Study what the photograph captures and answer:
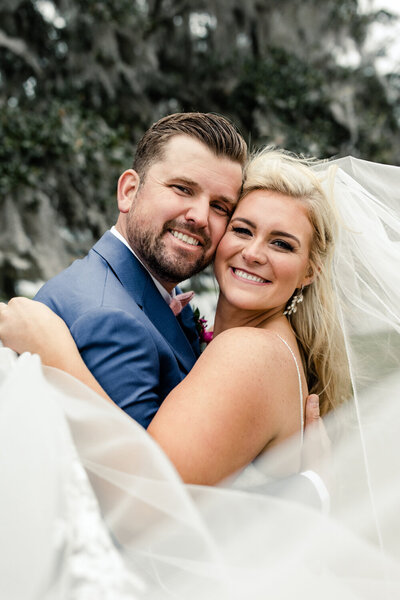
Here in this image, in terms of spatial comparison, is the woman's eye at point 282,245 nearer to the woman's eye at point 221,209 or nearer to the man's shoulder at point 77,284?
the woman's eye at point 221,209

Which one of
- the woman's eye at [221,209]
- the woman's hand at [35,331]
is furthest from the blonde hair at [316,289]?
the woman's hand at [35,331]

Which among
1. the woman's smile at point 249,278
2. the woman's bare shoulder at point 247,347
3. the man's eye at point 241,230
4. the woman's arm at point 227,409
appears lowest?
the woman's arm at point 227,409

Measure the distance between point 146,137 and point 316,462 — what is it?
1.60 metres

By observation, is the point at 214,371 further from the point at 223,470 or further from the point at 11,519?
the point at 11,519

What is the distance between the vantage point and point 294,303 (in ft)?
8.32

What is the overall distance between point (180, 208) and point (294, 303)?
71cm

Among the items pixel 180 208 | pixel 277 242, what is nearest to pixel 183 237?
pixel 180 208

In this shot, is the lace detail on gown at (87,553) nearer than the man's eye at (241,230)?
Yes

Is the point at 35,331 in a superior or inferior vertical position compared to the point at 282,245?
inferior

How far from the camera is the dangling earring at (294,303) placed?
8.29ft

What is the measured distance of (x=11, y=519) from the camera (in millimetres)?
1076

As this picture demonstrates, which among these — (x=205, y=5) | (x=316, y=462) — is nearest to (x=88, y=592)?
(x=316, y=462)

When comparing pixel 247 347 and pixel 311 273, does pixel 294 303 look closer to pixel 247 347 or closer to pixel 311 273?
pixel 311 273

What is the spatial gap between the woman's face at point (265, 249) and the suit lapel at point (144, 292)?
38 centimetres
